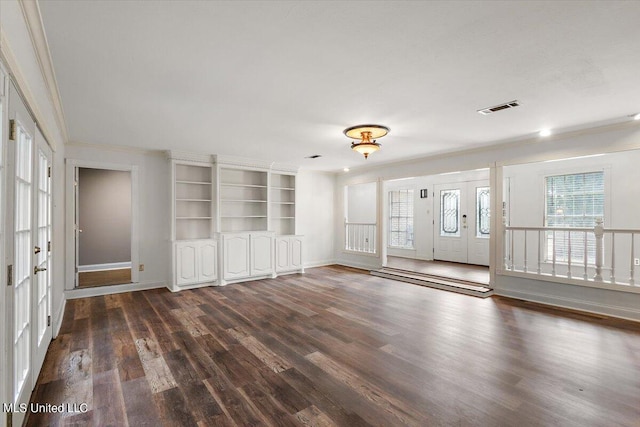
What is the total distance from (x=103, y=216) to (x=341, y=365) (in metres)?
6.96

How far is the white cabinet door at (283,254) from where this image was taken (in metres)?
6.61

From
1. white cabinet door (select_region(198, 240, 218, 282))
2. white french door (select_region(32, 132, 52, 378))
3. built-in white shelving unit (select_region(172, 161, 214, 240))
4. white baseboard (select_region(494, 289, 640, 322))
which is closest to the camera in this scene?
white french door (select_region(32, 132, 52, 378))

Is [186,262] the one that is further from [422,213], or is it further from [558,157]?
[422,213]

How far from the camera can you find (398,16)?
1.79 meters

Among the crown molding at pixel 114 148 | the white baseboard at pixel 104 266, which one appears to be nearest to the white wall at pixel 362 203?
the crown molding at pixel 114 148

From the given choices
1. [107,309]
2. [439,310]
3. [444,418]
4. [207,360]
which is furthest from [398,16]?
[107,309]

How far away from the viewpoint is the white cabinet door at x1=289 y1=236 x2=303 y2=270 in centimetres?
681

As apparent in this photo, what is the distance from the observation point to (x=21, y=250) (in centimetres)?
193

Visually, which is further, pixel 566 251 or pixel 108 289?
pixel 566 251

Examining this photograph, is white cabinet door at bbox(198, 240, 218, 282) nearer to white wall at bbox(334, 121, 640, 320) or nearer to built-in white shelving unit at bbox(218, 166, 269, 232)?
built-in white shelving unit at bbox(218, 166, 269, 232)

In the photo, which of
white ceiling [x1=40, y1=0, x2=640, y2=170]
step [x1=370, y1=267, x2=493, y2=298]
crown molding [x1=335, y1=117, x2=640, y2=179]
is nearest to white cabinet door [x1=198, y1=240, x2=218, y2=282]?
white ceiling [x1=40, y1=0, x2=640, y2=170]

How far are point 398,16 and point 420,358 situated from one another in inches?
106

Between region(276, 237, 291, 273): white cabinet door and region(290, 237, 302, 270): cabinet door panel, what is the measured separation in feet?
0.26

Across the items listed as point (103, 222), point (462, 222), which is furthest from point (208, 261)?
point (462, 222)
